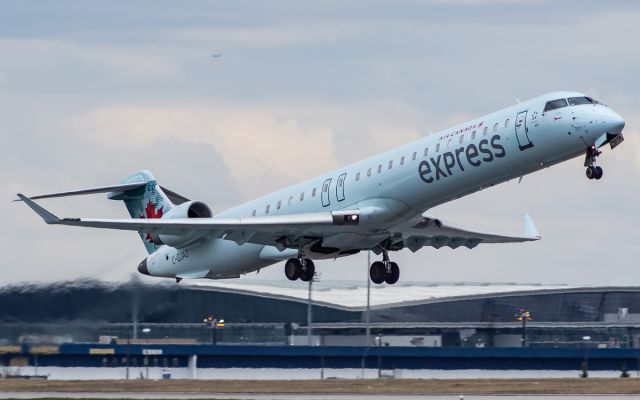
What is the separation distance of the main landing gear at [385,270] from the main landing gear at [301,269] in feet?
9.08

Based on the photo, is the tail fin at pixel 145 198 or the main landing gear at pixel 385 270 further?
the tail fin at pixel 145 198

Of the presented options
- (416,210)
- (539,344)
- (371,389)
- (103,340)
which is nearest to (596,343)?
(539,344)

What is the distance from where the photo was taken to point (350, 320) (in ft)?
298

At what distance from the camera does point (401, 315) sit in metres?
92.4

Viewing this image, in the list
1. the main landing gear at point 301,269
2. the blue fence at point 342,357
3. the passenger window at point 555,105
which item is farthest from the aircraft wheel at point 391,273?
the blue fence at point 342,357

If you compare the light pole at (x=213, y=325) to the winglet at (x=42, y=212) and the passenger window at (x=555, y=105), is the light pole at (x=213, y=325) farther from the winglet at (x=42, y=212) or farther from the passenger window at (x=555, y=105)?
the passenger window at (x=555, y=105)

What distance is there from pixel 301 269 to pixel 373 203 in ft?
14.3

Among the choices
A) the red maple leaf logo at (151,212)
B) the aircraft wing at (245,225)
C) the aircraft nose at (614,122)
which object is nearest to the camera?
the aircraft nose at (614,122)

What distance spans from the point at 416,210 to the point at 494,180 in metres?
2.82

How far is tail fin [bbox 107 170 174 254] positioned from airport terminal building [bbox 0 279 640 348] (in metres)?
11.9

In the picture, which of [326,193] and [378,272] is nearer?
[326,193]

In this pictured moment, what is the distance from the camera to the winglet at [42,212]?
38134 millimetres

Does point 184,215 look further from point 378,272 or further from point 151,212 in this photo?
point 378,272

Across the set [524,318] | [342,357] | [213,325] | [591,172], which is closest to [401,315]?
[524,318]
